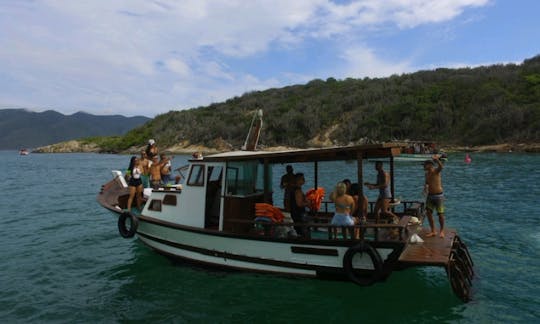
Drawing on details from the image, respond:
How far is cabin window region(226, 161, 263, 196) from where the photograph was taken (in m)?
9.31

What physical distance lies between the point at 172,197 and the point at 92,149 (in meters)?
118

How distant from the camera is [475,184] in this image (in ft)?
82.8

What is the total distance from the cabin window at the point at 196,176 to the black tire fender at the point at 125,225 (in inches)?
76.2

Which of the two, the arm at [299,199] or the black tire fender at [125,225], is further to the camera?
the black tire fender at [125,225]

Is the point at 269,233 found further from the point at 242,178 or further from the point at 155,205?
the point at 155,205

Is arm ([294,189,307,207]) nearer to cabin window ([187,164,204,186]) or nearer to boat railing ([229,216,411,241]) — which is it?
boat railing ([229,216,411,241])

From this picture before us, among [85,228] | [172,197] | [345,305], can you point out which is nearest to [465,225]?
[345,305]

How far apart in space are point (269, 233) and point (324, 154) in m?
2.09

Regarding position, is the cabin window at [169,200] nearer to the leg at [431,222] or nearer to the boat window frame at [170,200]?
the boat window frame at [170,200]

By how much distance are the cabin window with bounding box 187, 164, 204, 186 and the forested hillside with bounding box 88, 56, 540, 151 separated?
5342 cm

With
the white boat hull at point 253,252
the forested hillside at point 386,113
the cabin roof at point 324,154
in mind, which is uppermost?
the forested hillside at point 386,113

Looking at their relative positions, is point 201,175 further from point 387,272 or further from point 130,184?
point 387,272

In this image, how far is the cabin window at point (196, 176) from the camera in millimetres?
9521

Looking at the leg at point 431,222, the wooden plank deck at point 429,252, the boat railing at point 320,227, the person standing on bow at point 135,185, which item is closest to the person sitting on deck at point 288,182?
the boat railing at point 320,227
